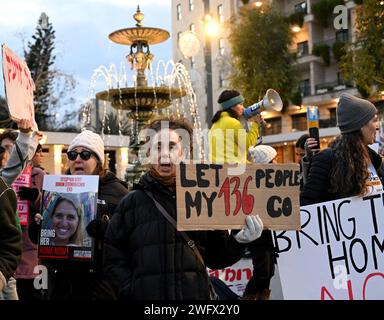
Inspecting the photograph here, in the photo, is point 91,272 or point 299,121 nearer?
point 91,272

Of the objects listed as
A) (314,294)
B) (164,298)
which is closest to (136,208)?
(164,298)

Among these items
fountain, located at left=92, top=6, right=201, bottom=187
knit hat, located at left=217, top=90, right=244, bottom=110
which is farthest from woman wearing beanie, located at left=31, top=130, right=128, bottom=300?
fountain, located at left=92, top=6, right=201, bottom=187

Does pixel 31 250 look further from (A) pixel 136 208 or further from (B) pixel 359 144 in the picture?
(B) pixel 359 144

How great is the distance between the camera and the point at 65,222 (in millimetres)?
3383

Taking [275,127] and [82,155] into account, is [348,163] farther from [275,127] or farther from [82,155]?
[275,127]

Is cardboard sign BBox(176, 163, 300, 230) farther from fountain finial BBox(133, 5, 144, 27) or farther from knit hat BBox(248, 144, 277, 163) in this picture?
fountain finial BBox(133, 5, 144, 27)

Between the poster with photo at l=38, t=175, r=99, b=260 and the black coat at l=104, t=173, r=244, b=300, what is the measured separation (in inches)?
18.9

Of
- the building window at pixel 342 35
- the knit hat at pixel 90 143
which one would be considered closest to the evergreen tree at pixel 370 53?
the building window at pixel 342 35

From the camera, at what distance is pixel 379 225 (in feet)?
11.6

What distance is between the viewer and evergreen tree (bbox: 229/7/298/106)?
32594 millimetres

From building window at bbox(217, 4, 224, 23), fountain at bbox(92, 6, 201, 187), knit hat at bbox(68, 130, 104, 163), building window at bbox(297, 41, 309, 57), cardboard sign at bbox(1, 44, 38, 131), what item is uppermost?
building window at bbox(217, 4, 224, 23)

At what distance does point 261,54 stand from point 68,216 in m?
31.2

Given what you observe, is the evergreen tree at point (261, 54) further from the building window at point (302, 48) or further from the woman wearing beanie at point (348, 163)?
the woman wearing beanie at point (348, 163)

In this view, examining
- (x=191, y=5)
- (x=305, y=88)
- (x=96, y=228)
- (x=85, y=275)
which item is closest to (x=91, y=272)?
(x=85, y=275)
